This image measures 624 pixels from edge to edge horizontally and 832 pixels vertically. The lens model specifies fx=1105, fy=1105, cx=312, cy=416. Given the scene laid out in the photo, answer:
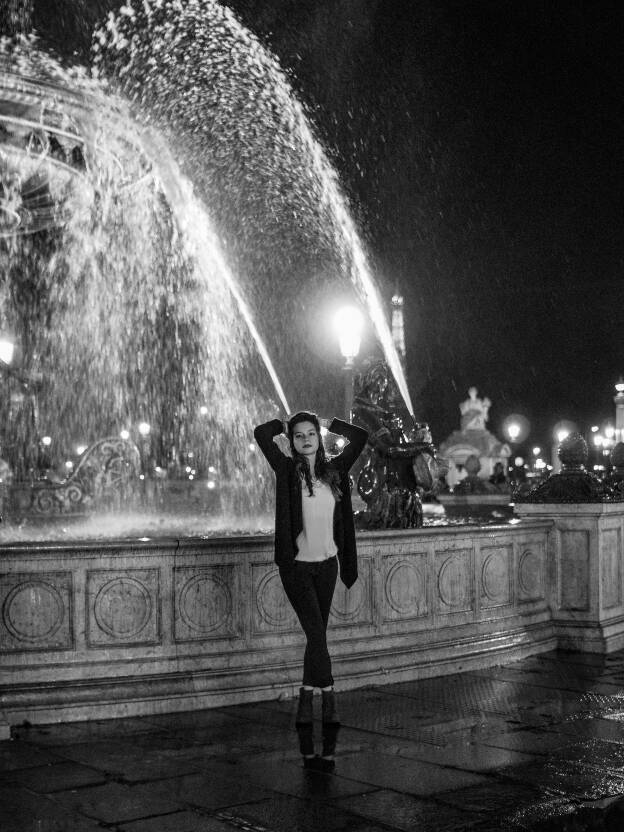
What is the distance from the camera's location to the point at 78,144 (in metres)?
13.0

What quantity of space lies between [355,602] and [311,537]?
1828 millimetres

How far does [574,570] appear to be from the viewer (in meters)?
10.8

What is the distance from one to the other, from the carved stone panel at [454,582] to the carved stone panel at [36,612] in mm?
3290

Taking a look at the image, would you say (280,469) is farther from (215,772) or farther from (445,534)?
(445,534)

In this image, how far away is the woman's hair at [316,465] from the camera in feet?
22.9

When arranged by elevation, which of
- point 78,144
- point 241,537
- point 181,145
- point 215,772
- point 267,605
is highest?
point 181,145

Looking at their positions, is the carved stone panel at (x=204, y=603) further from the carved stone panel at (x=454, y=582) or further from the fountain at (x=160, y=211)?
the fountain at (x=160, y=211)

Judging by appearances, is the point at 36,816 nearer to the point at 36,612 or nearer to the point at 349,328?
the point at 36,612

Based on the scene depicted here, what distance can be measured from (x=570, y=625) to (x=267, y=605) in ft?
12.8

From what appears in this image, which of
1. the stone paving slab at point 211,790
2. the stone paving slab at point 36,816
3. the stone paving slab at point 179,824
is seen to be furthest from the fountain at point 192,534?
the stone paving slab at point 179,824

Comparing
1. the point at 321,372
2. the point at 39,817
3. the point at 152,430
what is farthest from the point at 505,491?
the point at 321,372

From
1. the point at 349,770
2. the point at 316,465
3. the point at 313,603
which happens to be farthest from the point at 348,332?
the point at 349,770

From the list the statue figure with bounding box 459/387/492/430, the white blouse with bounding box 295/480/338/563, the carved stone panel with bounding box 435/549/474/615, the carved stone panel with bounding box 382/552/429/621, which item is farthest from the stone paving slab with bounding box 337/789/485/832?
the statue figure with bounding box 459/387/492/430

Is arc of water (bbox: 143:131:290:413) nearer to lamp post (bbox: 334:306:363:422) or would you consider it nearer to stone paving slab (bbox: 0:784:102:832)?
lamp post (bbox: 334:306:363:422)
